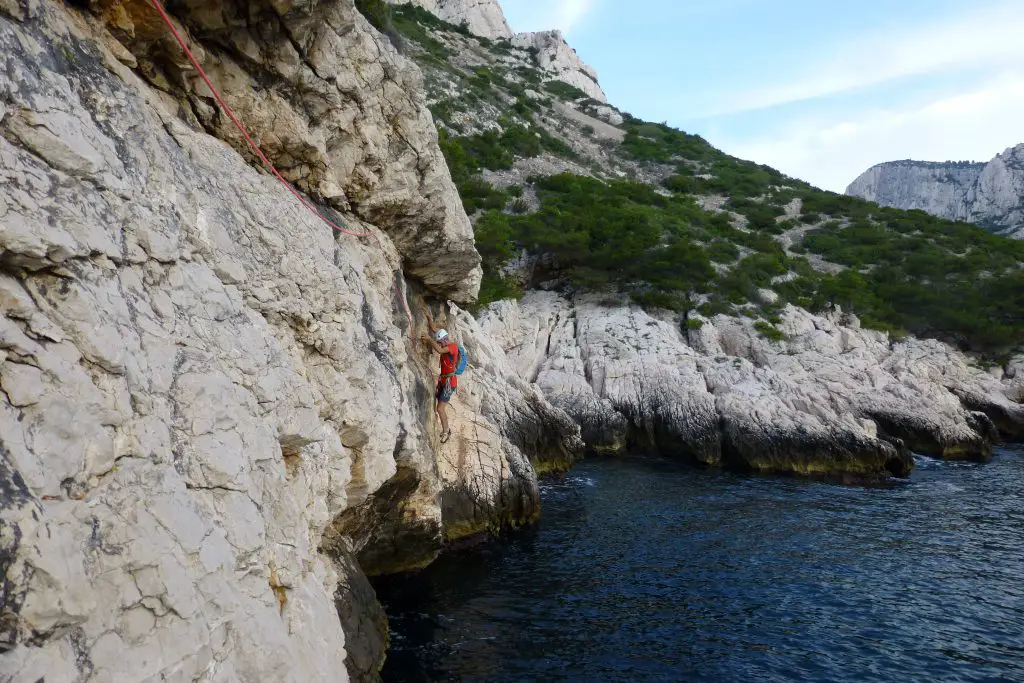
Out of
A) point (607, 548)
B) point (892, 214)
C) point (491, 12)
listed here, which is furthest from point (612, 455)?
point (491, 12)

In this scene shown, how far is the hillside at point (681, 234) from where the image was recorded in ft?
107

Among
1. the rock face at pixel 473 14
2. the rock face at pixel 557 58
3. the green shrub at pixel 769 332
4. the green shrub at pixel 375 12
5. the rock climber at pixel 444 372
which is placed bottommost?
the rock climber at pixel 444 372

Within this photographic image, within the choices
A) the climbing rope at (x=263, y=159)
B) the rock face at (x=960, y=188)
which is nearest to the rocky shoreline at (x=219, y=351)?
the climbing rope at (x=263, y=159)

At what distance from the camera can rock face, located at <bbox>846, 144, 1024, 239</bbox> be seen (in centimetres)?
8564

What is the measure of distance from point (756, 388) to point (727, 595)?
14.3 m

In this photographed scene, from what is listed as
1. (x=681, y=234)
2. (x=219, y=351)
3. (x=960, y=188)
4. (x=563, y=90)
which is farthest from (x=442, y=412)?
(x=960, y=188)

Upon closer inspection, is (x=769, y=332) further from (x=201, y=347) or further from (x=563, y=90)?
(x=563, y=90)

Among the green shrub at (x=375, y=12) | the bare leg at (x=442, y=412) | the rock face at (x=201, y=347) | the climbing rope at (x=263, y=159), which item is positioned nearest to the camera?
the rock face at (x=201, y=347)

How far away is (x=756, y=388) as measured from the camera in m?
24.2

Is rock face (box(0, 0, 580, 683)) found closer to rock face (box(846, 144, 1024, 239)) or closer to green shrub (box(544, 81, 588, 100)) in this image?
green shrub (box(544, 81, 588, 100))

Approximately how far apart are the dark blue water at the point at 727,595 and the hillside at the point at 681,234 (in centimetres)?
1462

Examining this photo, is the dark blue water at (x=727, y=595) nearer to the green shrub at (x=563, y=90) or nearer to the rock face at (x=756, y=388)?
the rock face at (x=756, y=388)

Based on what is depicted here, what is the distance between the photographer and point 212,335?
5742 mm

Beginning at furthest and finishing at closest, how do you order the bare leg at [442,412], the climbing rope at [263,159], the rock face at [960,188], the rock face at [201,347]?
the rock face at [960,188], the bare leg at [442,412], the climbing rope at [263,159], the rock face at [201,347]
